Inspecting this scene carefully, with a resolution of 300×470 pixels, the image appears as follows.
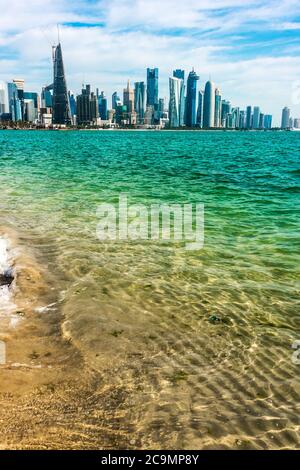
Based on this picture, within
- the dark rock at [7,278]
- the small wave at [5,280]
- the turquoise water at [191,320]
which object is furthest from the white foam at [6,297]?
the turquoise water at [191,320]

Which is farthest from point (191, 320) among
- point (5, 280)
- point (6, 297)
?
point (5, 280)

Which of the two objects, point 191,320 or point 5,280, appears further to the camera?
point 5,280

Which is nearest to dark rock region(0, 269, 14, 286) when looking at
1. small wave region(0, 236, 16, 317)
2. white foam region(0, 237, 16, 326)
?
small wave region(0, 236, 16, 317)

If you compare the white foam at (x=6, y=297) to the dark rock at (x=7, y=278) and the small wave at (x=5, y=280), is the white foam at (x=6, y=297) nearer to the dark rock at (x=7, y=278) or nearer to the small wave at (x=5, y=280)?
the small wave at (x=5, y=280)

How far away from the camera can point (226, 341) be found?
274 inches

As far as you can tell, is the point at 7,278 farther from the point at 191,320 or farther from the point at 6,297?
the point at 191,320

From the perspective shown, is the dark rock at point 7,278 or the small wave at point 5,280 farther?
the dark rock at point 7,278

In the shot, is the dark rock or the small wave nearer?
the small wave

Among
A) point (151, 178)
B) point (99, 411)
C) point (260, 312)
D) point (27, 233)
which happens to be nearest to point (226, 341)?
point (260, 312)

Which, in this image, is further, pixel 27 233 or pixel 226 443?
pixel 27 233

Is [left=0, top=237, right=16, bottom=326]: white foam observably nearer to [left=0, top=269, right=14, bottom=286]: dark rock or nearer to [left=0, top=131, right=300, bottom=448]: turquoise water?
[left=0, top=269, right=14, bottom=286]: dark rock

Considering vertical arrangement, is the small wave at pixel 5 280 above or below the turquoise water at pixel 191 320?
above

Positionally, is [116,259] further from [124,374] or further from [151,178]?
[151,178]

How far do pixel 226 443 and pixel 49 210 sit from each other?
49.4ft
